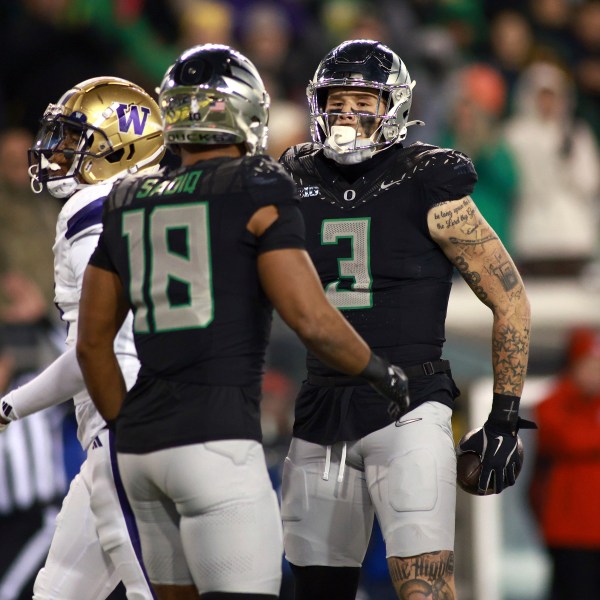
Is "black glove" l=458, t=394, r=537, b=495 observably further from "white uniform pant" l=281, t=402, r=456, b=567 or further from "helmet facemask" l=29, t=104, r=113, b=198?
"helmet facemask" l=29, t=104, r=113, b=198

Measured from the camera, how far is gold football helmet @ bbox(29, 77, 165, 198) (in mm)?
3984

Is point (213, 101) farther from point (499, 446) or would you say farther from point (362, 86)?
point (499, 446)

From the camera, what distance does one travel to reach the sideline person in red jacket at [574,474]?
21.6 feet

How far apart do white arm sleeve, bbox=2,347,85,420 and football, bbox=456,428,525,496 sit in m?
1.13

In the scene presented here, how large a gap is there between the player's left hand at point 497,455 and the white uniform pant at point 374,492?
106mm

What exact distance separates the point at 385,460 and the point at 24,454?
3040 mm

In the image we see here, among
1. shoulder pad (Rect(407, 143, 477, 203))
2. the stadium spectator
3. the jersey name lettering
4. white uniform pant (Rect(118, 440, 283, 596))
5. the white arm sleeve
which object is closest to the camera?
white uniform pant (Rect(118, 440, 283, 596))

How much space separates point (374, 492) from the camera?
3.76 meters

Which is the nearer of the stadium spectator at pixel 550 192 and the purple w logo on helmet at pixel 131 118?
the purple w logo on helmet at pixel 131 118

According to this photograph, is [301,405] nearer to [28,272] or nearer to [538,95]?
[28,272]

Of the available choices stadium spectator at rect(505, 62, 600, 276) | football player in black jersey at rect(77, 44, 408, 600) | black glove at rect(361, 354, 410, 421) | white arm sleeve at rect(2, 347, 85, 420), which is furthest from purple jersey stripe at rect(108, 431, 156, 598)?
stadium spectator at rect(505, 62, 600, 276)

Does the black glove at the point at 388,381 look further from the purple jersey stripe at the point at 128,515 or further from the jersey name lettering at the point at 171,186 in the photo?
the purple jersey stripe at the point at 128,515

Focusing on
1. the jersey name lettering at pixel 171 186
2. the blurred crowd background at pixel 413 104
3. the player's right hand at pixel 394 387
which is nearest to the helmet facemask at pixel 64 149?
the jersey name lettering at pixel 171 186

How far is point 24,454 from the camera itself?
6324 mm
